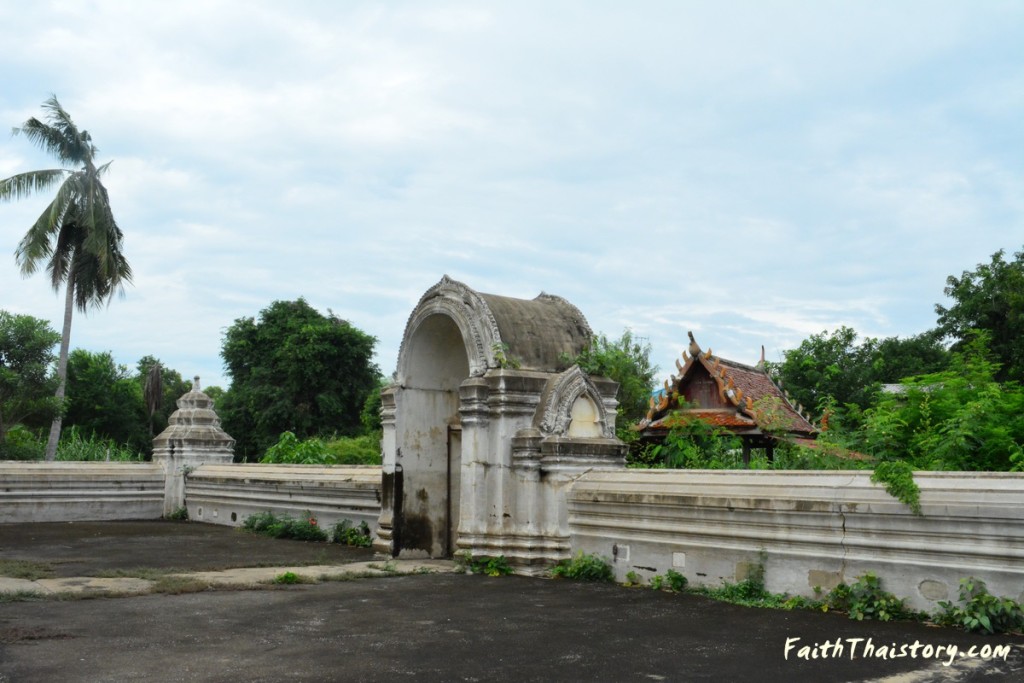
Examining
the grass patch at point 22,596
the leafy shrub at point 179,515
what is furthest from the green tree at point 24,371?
the grass patch at point 22,596

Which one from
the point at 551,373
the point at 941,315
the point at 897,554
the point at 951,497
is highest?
the point at 941,315

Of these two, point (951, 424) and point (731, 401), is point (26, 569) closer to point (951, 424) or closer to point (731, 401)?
point (951, 424)

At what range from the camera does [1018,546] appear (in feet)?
20.0

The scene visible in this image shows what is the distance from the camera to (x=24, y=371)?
944 inches

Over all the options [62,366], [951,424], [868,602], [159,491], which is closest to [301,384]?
[62,366]

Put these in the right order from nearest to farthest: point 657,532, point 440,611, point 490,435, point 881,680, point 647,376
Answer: point 881,680 → point 440,611 → point 657,532 → point 490,435 → point 647,376

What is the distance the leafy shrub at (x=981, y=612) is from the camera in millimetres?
5992

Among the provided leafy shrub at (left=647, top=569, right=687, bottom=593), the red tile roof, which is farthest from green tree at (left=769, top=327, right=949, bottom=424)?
leafy shrub at (left=647, top=569, right=687, bottom=593)

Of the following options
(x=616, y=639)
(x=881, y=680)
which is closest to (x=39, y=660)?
(x=616, y=639)

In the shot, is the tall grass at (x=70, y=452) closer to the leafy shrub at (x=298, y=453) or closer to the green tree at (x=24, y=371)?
the green tree at (x=24, y=371)

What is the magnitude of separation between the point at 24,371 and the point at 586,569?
19662 mm

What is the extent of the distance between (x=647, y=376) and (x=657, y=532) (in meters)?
36.4

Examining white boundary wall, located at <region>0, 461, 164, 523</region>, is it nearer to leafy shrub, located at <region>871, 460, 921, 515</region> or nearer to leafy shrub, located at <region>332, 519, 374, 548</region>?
leafy shrub, located at <region>332, 519, 374, 548</region>

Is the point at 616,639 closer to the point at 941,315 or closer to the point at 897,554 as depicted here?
the point at 897,554
